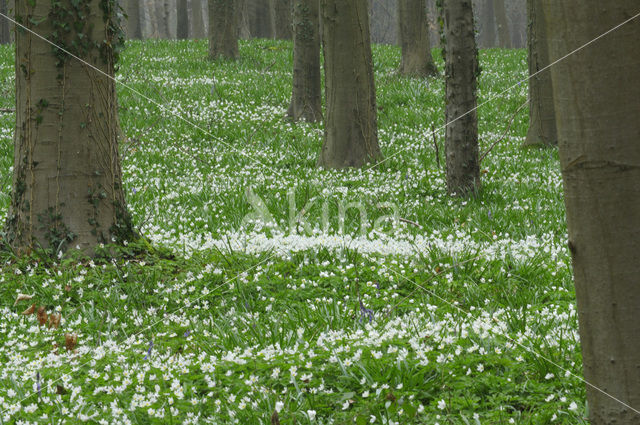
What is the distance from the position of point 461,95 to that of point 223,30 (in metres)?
14.1

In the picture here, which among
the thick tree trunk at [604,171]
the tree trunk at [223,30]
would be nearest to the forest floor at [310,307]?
the thick tree trunk at [604,171]

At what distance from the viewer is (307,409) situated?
2859 millimetres

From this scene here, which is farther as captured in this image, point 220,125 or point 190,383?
point 220,125

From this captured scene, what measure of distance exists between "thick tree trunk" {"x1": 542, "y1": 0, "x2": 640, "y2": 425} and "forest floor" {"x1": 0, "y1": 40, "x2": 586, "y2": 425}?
0.80 m

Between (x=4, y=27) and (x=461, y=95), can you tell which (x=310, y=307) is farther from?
(x=4, y=27)

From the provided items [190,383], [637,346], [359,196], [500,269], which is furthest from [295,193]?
[637,346]

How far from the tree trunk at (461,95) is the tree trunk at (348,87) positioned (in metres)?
2.02

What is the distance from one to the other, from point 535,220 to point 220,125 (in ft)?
23.8

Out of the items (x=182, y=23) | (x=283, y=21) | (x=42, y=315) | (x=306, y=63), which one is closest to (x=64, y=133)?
(x=42, y=315)

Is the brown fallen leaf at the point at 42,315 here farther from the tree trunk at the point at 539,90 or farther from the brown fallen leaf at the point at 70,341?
the tree trunk at the point at 539,90

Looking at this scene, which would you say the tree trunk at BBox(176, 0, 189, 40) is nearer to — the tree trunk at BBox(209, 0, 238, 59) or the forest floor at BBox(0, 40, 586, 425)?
the tree trunk at BBox(209, 0, 238, 59)

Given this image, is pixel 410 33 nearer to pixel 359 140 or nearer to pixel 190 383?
pixel 359 140

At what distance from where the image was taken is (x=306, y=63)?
12953mm

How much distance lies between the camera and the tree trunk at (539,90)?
10.8m
